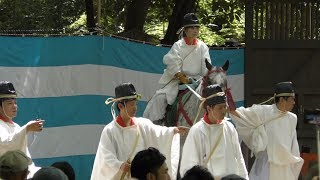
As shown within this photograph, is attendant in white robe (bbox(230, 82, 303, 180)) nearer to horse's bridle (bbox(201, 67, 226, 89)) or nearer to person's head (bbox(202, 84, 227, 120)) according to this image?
horse's bridle (bbox(201, 67, 226, 89))

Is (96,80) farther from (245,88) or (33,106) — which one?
(245,88)

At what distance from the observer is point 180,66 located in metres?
11.1

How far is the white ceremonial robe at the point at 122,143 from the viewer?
28.7ft

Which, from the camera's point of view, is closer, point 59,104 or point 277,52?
point 59,104

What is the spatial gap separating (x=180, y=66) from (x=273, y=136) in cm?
150

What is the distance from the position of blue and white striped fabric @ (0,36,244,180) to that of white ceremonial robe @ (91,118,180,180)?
7.97 feet

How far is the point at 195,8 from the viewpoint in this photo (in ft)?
55.2

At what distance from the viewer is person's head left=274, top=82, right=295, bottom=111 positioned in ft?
33.5

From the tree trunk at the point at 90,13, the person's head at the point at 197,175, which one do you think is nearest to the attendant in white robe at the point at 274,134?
the person's head at the point at 197,175

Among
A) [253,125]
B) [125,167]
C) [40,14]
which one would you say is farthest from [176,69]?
[40,14]

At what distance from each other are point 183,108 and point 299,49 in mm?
3410

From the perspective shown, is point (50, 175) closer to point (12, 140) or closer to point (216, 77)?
point (12, 140)

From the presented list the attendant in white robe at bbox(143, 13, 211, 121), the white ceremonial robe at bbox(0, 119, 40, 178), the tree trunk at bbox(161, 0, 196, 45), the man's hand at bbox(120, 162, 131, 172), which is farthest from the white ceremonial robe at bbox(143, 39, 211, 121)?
the tree trunk at bbox(161, 0, 196, 45)

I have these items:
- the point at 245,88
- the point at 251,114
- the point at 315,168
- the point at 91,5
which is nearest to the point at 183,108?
the point at 251,114
